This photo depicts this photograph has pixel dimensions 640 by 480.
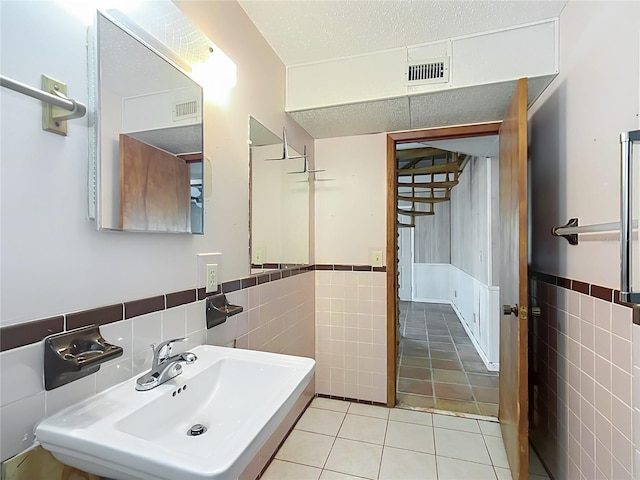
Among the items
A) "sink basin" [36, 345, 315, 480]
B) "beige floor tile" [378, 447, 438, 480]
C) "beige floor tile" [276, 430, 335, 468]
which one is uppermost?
"sink basin" [36, 345, 315, 480]

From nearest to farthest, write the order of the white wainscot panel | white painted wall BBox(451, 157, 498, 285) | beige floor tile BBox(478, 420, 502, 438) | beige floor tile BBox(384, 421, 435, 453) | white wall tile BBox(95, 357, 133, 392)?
white wall tile BBox(95, 357, 133, 392)
beige floor tile BBox(384, 421, 435, 453)
beige floor tile BBox(478, 420, 502, 438)
the white wainscot panel
white painted wall BBox(451, 157, 498, 285)

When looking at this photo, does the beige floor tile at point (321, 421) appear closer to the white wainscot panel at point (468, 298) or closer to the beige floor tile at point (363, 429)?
the beige floor tile at point (363, 429)

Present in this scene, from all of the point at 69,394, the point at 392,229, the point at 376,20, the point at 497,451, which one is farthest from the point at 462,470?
the point at 376,20

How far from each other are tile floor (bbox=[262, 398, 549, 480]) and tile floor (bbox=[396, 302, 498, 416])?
208 mm

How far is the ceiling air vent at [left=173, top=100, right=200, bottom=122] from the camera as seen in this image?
1.15 metres

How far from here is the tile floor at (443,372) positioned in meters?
2.43

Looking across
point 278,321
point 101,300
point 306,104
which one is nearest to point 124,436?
point 101,300

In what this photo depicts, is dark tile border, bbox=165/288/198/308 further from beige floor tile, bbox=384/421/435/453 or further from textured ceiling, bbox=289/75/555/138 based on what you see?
beige floor tile, bbox=384/421/435/453

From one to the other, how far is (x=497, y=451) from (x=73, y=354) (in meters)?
2.18

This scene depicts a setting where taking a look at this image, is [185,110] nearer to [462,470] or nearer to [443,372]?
[462,470]

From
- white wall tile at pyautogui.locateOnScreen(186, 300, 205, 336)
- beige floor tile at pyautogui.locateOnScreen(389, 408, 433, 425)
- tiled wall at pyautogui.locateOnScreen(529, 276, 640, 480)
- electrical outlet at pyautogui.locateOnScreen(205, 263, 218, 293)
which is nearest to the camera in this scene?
tiled wall at pyautogui.locateOnScreen(529, 276, 640, 480)

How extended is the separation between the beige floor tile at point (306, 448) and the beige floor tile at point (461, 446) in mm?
657

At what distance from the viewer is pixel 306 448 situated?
1.88 meters

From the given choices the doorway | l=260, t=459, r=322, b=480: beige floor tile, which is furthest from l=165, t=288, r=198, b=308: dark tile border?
the doorway
